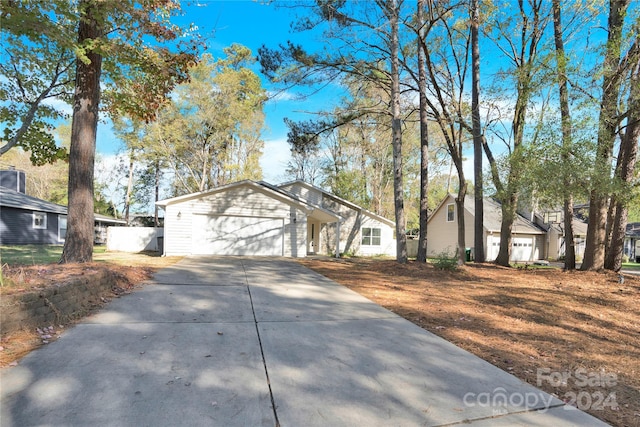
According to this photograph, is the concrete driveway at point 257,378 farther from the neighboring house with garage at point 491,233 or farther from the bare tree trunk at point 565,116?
the neighboring house with garage at point 491,233

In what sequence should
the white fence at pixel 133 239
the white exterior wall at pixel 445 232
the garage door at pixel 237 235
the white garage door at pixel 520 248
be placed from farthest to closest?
1. the white exterior wall at pixel 445 232
2. the white garage door at pixel 520 248
3. the white fence at pixel 133 239
4. the garage door at pixel 237 235

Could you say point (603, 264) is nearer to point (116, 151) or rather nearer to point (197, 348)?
point (197, 348)

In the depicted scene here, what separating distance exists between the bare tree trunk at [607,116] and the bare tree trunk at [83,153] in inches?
482

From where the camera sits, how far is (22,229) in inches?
753

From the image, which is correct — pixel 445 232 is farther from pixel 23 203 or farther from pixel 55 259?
pixel 23 203

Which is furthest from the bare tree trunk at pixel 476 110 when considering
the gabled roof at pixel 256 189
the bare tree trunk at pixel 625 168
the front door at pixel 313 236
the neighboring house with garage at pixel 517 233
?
the front door at pixel 313 236

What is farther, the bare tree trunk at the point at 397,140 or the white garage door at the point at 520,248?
the white garage door at the point at 520,248

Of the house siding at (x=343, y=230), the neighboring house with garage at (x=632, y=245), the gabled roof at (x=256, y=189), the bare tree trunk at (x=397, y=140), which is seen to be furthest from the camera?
the neighboring house with garage at (x=632, y=245)

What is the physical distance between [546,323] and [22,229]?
976 inches

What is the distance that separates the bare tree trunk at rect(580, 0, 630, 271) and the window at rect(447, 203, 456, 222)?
1399cm

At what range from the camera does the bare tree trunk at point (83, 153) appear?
23.6 ft

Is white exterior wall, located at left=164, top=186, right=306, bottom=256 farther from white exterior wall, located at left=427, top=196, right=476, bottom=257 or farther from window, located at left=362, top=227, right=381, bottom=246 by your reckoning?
white exterior wall, located at left=427, top=196, right=476, bottom=257

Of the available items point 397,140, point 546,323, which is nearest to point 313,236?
point 397,140

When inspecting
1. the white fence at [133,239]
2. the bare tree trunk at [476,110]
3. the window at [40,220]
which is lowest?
the white fence at [133,239]
